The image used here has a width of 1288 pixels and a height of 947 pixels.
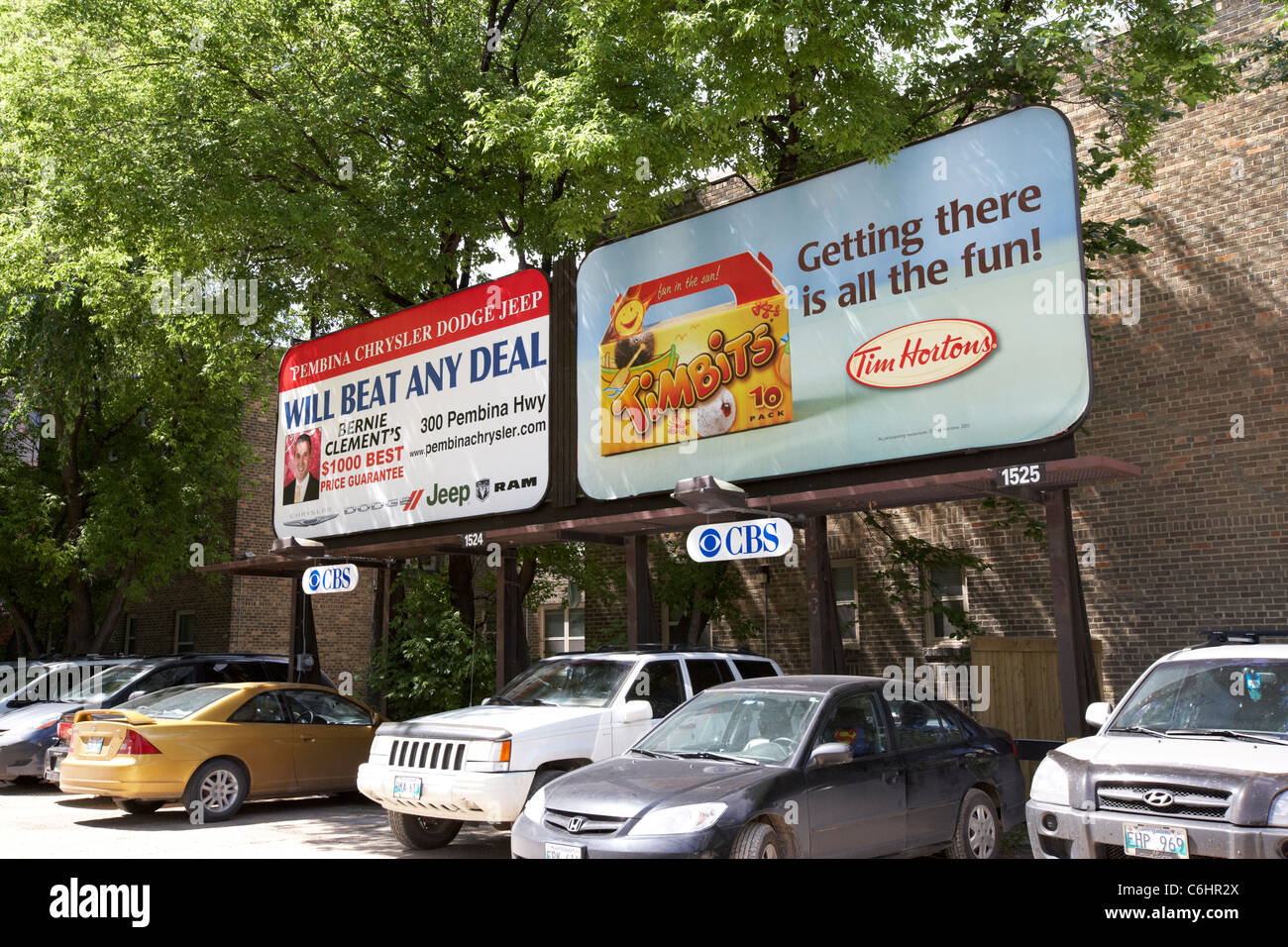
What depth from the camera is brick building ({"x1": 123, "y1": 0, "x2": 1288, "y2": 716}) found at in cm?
1345

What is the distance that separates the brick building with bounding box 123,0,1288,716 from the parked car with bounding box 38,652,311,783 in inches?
398

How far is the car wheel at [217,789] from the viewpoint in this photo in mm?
11570

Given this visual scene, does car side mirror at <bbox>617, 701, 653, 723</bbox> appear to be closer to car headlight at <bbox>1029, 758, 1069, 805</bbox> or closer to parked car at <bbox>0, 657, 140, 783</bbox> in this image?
car headlight at <bbox>1029, 758, 1069, 805</bbox>

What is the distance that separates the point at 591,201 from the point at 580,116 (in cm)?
146

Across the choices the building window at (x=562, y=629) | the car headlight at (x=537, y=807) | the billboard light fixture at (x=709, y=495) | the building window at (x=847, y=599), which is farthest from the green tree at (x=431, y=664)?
the car headlight at (x=537, y=807)

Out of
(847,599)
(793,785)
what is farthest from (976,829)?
(847,599)

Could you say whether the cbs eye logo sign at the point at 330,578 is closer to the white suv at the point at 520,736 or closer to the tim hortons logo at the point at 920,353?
the white suv at the point at 520,736

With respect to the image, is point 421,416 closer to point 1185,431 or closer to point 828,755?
point 828,755

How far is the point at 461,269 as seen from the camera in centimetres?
1855

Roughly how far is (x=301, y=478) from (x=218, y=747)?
653cm

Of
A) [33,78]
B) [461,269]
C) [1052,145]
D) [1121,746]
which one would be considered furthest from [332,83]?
[1121,746]

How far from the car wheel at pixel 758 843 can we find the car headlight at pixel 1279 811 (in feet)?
9.13

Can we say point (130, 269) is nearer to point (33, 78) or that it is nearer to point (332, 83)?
point (33, 78)

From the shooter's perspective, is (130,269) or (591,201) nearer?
(591,201)
